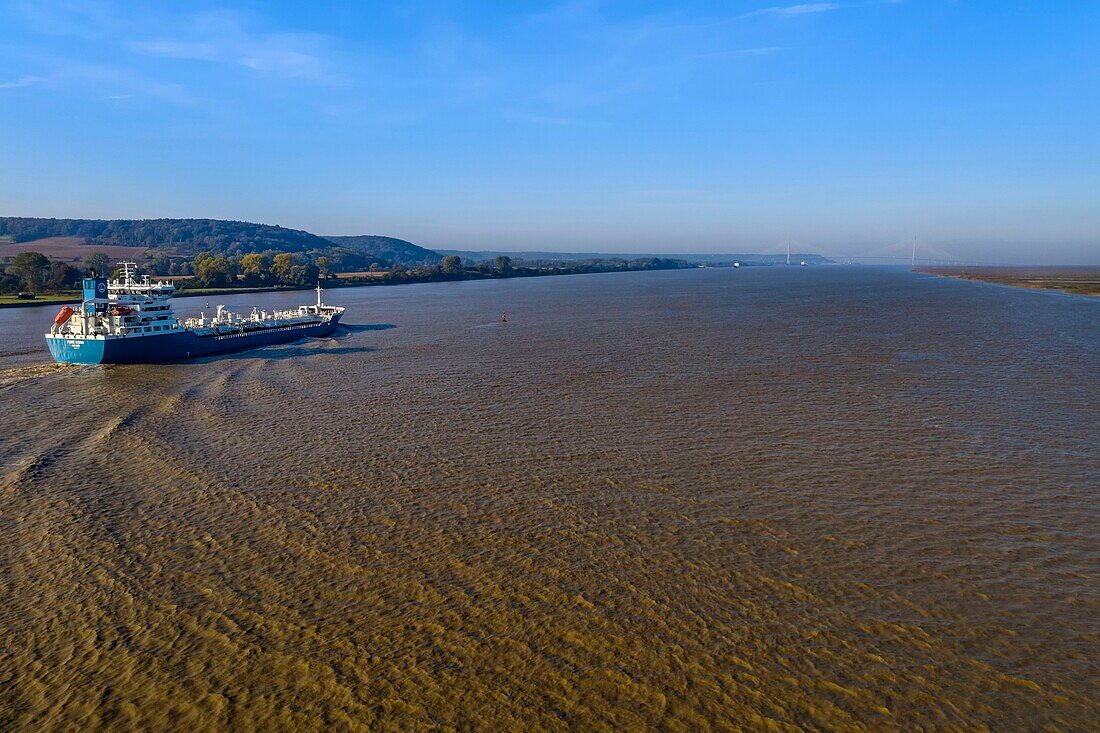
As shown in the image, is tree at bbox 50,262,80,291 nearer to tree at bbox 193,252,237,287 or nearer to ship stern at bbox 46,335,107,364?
tree at bbox 193,252,237,287

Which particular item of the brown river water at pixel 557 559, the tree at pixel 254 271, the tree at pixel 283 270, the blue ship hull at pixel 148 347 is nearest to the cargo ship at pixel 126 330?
the blue ship hull at pixel 148 347

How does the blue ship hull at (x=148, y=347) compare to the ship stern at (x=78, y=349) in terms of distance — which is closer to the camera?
the ship stern at (x=78, y=349)

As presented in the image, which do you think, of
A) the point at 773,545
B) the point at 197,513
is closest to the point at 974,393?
the point at 773,545

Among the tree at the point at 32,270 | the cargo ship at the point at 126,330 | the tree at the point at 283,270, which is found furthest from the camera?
the tree at the point at 283,270

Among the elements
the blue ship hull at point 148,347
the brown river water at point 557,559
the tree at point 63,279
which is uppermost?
the tree at point 63,279

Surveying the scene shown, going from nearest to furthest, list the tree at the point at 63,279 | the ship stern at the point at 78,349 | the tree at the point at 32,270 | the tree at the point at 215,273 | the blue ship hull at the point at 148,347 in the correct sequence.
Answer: the ship stern at the point at 78,349 → the blue ship hull at the point at 148,347 → the tree at the point at 32,270 → the tree at the point at 63,279 → the tree at the point at 215,273

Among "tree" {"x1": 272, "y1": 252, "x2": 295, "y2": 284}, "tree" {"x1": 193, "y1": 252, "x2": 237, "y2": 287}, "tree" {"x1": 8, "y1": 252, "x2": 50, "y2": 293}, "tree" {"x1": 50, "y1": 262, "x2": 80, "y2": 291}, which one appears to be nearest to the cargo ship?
"tree" {"x1": 8, "y1": 252, "x2": 50, "y2": 293}

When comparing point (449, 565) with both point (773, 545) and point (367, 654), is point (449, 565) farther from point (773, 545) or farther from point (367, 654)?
point (773, 545)

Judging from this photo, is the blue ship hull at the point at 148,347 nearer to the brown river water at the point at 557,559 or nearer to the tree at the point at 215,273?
the brown river water at the point at 557,559
